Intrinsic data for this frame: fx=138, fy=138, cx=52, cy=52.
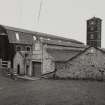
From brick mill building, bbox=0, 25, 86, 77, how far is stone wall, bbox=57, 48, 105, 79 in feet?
4.70

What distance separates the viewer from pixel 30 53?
79.9 feet

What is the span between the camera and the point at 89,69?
61.2ft

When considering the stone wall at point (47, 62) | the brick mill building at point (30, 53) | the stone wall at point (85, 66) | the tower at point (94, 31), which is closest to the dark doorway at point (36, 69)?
the brick mill building at point (30, 53)

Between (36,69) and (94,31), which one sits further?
(94,31)

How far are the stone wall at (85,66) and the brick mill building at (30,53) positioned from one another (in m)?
→ 1.43

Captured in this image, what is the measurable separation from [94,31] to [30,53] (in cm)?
3068

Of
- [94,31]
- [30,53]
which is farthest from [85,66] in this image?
[94,31]

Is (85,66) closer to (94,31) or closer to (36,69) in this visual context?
(36,69)

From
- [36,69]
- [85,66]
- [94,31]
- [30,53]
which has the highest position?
[94,31]

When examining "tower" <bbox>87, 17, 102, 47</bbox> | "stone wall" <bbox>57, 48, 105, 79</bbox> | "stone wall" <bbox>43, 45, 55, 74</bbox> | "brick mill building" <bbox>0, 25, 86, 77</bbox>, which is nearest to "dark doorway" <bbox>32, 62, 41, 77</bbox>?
"brick mill building" <bbox>0, 25, 86, 77</bbox>

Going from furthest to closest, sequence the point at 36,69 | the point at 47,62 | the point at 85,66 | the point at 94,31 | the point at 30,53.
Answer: the point at 94,31
the point at 30,53
the point at 36,69
the point at 47,62
the point at 85,66

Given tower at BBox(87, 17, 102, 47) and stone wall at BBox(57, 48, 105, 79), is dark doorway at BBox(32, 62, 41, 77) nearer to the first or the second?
stone wall at BBox(57, 48, 105, 79)

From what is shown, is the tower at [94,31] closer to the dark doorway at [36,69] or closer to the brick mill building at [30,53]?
the brick mill building at [30,53]

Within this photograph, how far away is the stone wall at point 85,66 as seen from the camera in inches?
723
